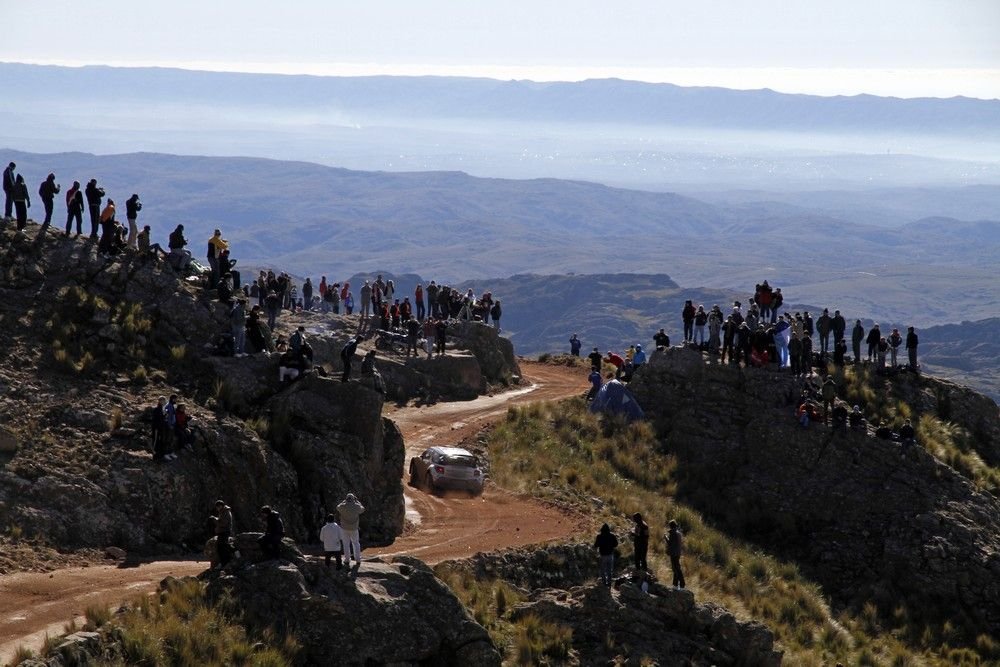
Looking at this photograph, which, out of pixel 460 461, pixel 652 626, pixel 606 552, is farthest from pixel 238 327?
pixel 652 626

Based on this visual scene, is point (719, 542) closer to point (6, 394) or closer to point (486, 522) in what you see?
point (486, 522)

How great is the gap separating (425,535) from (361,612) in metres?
7.73

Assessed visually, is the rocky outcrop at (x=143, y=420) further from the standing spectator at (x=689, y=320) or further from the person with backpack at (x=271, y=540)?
the standing spectator at (x=689, y=320)

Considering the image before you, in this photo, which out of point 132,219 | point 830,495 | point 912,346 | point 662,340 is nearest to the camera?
point 132,219

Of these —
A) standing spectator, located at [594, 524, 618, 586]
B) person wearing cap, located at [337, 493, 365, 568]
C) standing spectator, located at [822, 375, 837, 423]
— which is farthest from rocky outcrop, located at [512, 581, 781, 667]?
standing spectator, located at [822, 375, 837, 423]

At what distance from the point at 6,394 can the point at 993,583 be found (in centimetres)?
2419

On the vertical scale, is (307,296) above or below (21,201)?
below

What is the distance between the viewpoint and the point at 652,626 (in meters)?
24.2

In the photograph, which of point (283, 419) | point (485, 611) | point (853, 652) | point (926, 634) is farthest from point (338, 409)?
point (926, 634)

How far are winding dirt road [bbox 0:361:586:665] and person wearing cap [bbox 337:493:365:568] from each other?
282 centimetres

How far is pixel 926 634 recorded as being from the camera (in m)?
30.3

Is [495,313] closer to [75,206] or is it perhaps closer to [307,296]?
[307,296]

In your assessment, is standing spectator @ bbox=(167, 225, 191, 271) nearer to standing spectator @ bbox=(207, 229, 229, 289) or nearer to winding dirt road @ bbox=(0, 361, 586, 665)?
standing spectator @ bbox=(207, 229, 229, 289)

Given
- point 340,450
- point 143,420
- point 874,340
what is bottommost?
point 340,450
